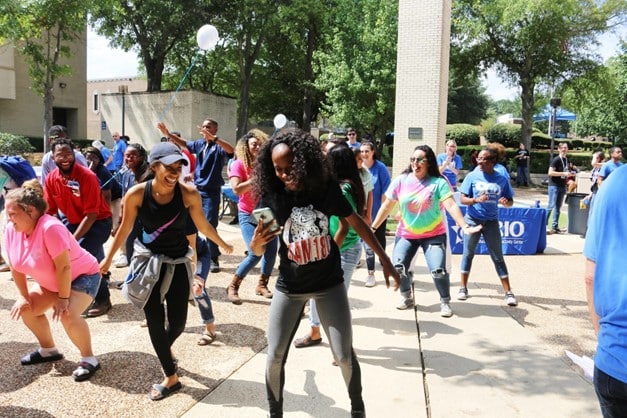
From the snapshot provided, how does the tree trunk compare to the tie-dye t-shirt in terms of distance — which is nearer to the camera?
the tie-dye t-shirt

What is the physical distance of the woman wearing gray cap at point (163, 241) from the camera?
3.41m

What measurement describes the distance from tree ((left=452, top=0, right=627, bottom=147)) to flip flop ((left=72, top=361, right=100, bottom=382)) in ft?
82.3

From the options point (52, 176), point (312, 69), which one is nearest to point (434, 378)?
point (52, 176)

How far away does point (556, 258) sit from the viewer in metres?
8.86

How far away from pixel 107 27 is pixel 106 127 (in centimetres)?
506

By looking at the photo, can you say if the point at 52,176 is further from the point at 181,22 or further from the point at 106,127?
the point at 106,127

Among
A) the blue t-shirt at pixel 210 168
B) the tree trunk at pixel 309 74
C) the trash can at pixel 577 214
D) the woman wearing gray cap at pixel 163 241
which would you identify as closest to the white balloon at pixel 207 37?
the blue t-shirt at pixel 210 168

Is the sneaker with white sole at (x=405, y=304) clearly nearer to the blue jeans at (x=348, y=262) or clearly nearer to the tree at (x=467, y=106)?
the blue jeans at (x=348, y=262)

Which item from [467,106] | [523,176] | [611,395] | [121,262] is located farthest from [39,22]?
[467,106]

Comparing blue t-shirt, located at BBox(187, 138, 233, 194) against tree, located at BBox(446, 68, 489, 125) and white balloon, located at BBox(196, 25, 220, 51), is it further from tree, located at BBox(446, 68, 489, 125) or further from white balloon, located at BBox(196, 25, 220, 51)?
tree, located at BBox(446, 68, 489, 125)

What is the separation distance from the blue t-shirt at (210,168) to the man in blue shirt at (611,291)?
5.74m

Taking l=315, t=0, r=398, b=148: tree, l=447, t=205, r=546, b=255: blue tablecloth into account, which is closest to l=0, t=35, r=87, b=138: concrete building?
l=315, t=0, r=398, b=148: tree

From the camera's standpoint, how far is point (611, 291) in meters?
1.74

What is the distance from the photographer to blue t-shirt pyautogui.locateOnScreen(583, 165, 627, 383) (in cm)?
171
